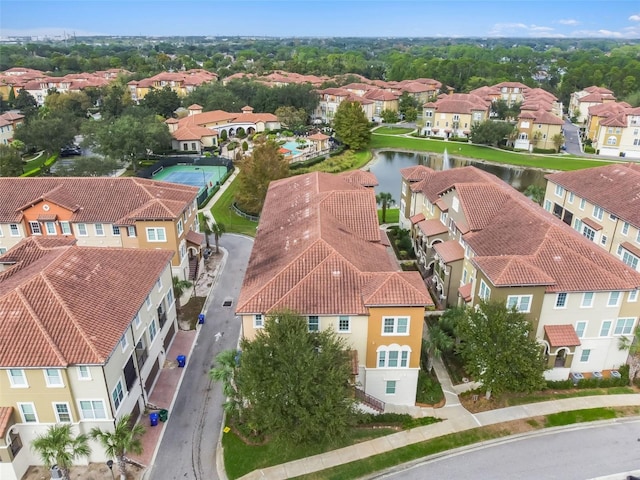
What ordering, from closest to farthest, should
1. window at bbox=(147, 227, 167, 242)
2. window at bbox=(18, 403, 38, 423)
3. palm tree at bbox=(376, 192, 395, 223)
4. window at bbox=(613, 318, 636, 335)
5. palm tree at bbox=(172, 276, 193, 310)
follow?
window at bbox=(18, 403, 38, 423)
window at bbox=(613, 318, 636, 335)
palm tree at bbox=(172, 276, 193, 310)
window at bbox=(147, 227, 167, 242)
palm tree at bbox=(376, 192, 395, 223)

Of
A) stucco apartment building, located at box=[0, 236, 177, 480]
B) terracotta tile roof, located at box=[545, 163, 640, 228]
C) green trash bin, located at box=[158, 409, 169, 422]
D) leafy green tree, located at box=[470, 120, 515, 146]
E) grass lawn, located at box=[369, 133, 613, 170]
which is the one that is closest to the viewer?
stucco apartment building, located at box=[0, 236, 177, 480]

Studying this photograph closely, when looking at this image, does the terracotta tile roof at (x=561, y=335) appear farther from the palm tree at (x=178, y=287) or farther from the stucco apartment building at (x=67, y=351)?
the palm tree at (x=178, y=287)

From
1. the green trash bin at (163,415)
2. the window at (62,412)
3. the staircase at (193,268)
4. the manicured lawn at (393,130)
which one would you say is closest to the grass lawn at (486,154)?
the manicured lawn at (393,130)

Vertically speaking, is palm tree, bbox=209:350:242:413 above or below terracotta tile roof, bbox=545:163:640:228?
below

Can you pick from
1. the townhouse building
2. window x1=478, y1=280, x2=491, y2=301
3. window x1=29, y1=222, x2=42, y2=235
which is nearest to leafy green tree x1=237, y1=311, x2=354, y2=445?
window x1=478, y1=280, x2=491, y2=301

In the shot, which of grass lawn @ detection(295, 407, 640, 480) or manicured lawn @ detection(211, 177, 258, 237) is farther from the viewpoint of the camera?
manicured lawn @ detection(211, 177, 258, 237)

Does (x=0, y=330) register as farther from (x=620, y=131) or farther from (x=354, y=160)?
(x=620, y=131)

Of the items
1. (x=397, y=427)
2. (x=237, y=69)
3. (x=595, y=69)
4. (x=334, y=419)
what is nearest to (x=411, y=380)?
(x=397, y=427)

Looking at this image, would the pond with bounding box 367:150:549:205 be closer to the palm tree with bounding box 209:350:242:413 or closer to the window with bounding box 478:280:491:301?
Answer: the window with bounding box 478:280:491:301
